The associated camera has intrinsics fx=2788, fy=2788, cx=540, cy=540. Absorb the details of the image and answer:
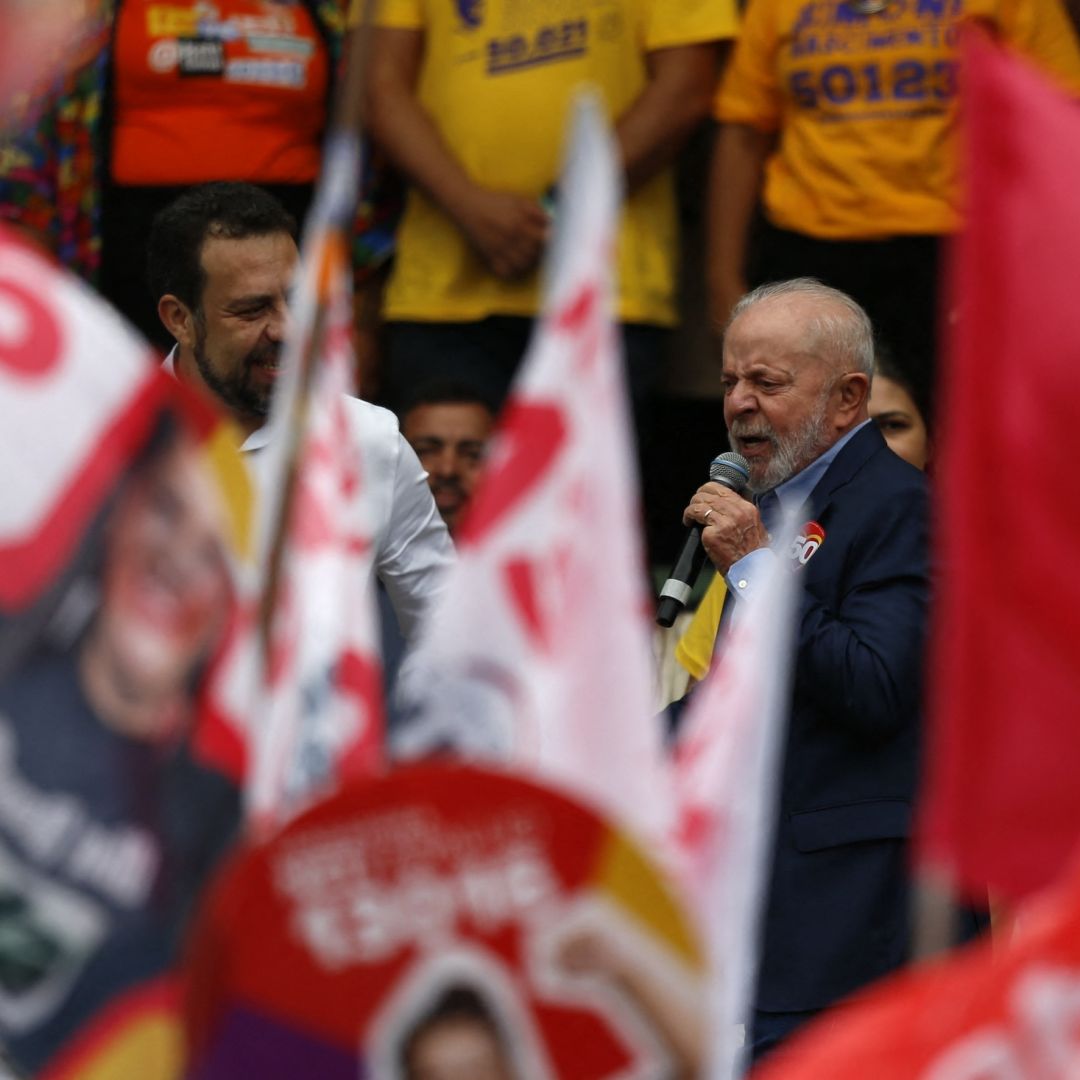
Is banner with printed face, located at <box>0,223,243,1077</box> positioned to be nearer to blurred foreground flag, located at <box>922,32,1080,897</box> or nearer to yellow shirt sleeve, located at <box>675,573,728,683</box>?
blurred foreground flag, located at <box>922,32,1080,897</box>

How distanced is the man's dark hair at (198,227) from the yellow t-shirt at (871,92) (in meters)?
1.05

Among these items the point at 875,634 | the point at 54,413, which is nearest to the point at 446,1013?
the point at 54,413

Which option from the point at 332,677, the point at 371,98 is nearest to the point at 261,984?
the point at 332,677

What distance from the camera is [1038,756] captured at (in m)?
2.27

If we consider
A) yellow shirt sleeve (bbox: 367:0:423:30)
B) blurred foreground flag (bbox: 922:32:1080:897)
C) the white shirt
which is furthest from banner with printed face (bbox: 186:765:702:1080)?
yellow shirt sleeve (bbox: 367:0:423:30)

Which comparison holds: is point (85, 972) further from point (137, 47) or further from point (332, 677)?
point (137, 47)

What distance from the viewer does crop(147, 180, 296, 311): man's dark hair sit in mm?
4309

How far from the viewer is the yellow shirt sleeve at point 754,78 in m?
5.02

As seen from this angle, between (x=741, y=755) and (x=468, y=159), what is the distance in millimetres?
2977

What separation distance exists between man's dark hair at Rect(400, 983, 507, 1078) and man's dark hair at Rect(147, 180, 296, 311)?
2400mm

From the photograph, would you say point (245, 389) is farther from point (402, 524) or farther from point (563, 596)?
point (563, 596)

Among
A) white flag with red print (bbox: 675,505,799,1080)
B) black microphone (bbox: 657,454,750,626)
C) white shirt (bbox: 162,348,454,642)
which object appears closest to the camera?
white flag with red print (bbox: 675,505,799,1080)

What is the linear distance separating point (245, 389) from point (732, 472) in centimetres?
73

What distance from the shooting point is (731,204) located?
5129mm
